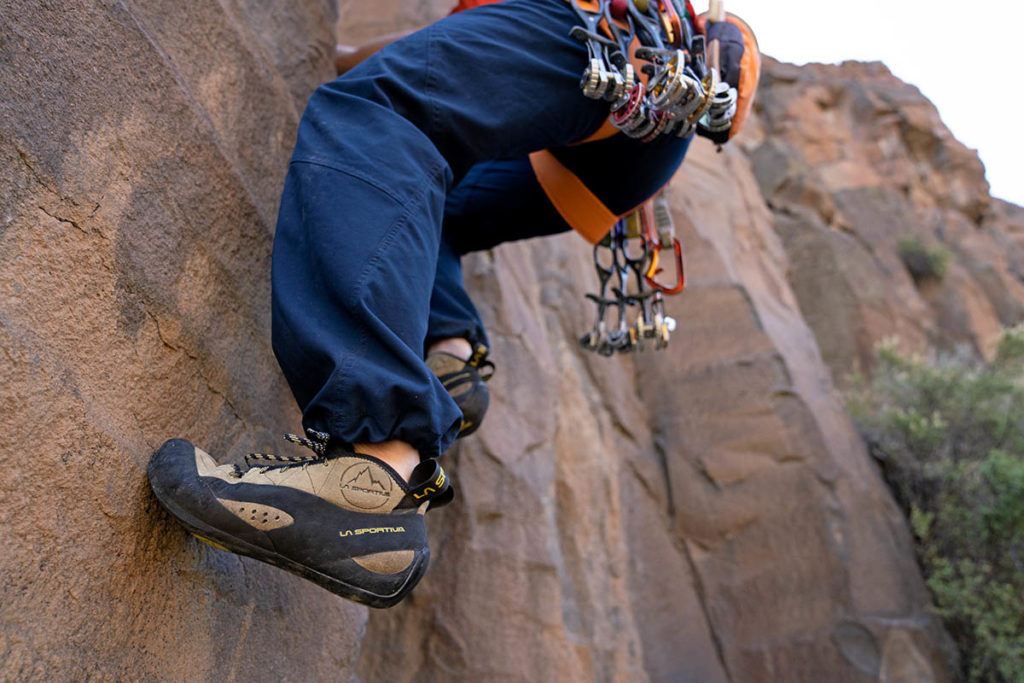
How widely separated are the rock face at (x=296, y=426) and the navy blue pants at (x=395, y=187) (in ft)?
0.97

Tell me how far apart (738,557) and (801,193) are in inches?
313

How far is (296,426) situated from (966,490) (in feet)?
15.2

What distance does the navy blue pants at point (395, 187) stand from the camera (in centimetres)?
132

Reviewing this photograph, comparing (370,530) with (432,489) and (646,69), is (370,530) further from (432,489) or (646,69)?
(646,69)

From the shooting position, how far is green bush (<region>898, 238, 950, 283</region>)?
12.1 meters

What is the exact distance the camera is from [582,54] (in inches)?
71.1

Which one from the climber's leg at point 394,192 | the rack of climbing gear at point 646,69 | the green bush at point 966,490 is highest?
the rack of climbing gear at point 646,69

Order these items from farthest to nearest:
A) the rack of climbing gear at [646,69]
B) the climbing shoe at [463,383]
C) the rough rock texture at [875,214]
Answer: the rough rock texture at [875,214] < the climbing shoe at [463,383] < the rack of climbing gear at [646,69]

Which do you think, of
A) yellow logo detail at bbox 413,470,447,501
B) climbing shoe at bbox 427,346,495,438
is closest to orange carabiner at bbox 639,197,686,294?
climbing shoe at bbox 427,346,495,438

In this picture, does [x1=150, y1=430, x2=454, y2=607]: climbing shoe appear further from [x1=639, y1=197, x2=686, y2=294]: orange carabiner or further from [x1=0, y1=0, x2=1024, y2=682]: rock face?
[x1=639, y1=197, x2=686, y2=294]: orange carabiner

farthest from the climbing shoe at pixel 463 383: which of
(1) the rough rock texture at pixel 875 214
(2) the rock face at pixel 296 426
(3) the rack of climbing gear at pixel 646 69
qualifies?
(1) the rough rock texture at pixel 875 214

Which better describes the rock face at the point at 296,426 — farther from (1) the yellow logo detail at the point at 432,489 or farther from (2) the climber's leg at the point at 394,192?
(1) the yellow logo detail at the point at 432,489

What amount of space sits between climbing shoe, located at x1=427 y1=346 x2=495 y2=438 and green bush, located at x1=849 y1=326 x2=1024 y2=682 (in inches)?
142

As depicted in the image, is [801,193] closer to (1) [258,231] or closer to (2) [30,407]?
(1) [258,231]
